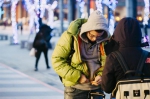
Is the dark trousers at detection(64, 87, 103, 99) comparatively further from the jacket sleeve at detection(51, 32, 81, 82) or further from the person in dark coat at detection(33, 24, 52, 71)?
the person in dark coat at detection(33, 24, 52, 71)

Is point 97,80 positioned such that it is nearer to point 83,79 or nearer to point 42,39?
point 83,79

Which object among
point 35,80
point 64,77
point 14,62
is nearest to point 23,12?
point 14,62

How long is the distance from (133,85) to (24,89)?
5660mm

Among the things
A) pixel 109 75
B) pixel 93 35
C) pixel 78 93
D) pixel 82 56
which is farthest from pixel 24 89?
pixel 109 75

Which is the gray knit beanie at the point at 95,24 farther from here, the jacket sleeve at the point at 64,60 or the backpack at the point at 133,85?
the backpack at the point at 133,85

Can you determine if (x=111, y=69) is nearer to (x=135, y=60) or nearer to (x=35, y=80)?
(x=135, y=60)

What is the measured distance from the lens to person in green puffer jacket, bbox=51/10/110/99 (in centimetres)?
321

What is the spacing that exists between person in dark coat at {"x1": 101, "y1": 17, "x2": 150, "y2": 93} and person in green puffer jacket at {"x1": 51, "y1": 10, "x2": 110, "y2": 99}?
0.49 meters

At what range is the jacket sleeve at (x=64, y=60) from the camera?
323 centimetres

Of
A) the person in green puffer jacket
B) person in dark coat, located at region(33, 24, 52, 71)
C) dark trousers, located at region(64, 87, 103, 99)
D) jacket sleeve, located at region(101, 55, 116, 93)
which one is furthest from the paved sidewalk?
jacket sleeve, located at region(101, 55, 116, 93)

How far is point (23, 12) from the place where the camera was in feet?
197

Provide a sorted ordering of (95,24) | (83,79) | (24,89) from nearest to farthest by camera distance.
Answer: (95,24)
(83,79)
(24,89)

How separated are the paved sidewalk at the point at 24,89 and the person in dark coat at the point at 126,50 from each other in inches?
179

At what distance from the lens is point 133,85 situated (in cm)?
261
